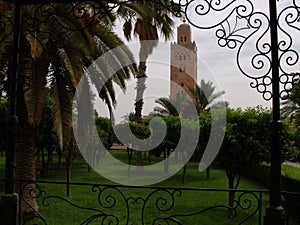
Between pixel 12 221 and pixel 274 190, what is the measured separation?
1.89 metres

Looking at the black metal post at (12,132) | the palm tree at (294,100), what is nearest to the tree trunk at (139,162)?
the palm tree at (294,100)

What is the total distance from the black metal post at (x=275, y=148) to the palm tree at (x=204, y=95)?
16.3 metres

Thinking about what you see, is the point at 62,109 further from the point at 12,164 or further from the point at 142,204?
the point at 142,204

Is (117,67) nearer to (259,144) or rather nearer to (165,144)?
(259,144)

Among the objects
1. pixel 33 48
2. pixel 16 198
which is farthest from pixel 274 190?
pixel 33 48

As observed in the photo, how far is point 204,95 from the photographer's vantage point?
19.8m

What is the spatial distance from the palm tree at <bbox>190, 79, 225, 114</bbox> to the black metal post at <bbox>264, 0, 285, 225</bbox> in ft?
53.6

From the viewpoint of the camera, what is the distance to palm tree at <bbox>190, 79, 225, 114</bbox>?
19250 millimetres

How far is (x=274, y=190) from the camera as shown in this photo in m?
2.31

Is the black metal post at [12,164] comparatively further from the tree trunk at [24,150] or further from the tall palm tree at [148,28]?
the tall palm tree at [148,28]

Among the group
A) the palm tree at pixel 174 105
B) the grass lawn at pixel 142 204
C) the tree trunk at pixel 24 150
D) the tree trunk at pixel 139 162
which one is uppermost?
the palm tree at pixel 174 105

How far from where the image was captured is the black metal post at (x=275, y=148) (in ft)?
7.50

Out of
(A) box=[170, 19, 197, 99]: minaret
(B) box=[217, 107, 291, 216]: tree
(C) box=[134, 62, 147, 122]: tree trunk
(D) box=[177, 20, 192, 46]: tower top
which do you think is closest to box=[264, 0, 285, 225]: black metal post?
(B) box=[217, 107, 291, 216]: tree

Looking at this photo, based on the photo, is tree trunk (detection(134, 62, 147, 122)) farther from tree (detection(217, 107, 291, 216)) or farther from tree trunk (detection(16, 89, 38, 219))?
tree trunk (detection(16, 89, 38, 219))
